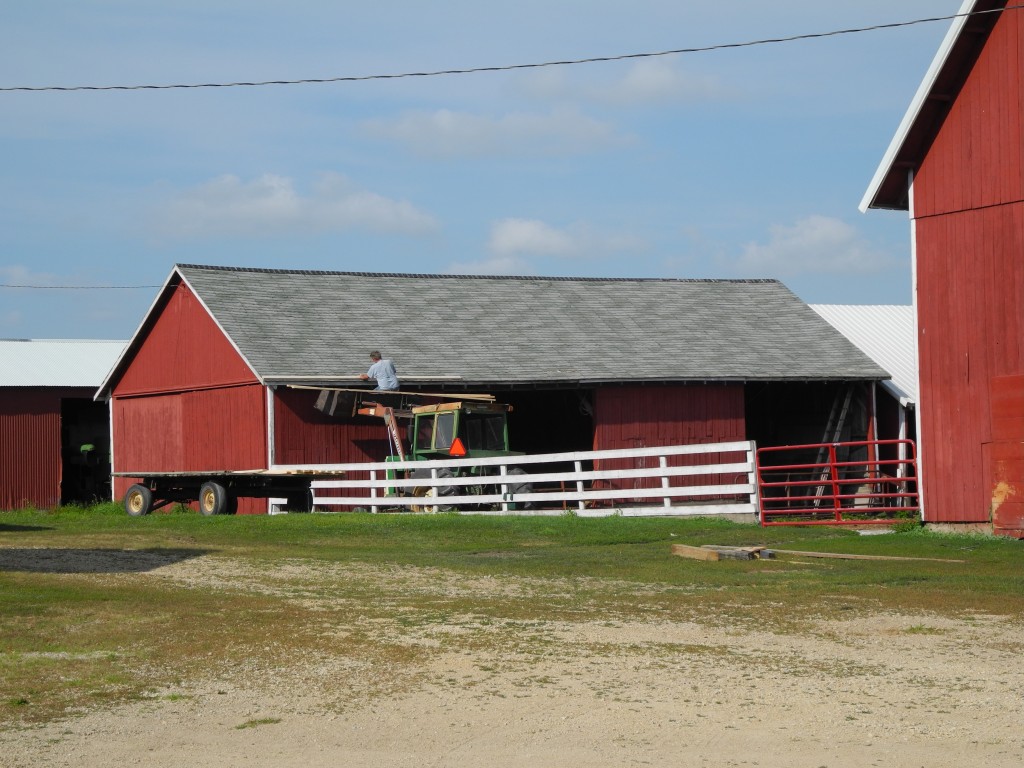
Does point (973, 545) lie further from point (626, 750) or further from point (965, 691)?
point (626, 750)

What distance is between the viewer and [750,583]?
13.6m

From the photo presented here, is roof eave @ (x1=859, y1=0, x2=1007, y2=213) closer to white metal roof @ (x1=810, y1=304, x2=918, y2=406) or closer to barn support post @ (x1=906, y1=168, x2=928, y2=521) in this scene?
barn support post @ (x1=906, y1=168, x2=928, y2=521)

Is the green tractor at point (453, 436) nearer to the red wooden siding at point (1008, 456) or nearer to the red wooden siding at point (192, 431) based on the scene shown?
the red wooden siding at point (192, 431)

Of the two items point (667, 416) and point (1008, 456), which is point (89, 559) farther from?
point (667, 416)

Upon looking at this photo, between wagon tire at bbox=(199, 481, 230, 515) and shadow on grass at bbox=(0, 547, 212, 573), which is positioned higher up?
wagon tire at bbox=(199, 481, 230, 515)

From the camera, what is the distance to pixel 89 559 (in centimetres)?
1580

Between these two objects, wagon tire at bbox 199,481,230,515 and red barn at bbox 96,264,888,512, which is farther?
red barn at bbox 96,264,888,512

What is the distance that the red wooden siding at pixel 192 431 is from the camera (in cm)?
2950

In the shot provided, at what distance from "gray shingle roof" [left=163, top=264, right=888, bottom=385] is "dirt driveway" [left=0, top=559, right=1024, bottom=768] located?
778 inches

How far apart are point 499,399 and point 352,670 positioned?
23.5 metres

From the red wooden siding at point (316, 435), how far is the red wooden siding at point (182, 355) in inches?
41.2

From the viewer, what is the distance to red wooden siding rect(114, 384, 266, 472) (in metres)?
29.5

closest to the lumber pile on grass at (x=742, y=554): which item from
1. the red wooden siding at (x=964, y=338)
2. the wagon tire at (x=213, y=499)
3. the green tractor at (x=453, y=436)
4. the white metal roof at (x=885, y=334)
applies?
the red wooden siding at (x=964, y=338)

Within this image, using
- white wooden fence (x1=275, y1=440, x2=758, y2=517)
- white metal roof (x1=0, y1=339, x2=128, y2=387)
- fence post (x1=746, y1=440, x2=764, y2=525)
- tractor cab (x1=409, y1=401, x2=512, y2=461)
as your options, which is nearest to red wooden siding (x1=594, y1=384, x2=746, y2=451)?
white wooden fence (x1=275, y1=440, x2=758, y2=517)
